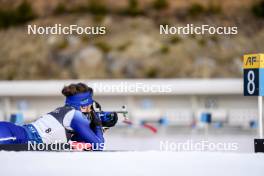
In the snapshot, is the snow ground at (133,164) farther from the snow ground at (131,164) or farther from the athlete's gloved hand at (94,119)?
the athlete's gloved hand at (94,119)

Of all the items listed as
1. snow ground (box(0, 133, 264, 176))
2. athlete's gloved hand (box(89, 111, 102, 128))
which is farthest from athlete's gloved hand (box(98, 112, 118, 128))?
snow ground (box(0, 133, 264, 176))

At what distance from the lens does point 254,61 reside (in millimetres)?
4199

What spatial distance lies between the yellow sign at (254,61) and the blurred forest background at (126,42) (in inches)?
378

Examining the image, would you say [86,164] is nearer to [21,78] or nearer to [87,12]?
[21,78]

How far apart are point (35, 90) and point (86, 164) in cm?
356

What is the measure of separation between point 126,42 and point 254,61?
11.3 m

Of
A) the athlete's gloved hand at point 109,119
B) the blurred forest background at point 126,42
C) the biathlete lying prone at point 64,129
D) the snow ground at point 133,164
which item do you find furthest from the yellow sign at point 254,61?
the blurred forest background at point 126,42

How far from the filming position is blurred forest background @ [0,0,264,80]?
14477 millimetres

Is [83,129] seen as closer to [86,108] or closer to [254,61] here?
[86,108]

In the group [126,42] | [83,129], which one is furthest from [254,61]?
[126,42]

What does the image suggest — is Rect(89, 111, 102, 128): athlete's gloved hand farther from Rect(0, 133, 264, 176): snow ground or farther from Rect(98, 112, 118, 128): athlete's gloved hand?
Rect(0, 133, 264, 176): snow ground

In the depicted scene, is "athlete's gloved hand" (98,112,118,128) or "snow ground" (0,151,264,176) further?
"athlete's gloved hand" (98,112,118,128)

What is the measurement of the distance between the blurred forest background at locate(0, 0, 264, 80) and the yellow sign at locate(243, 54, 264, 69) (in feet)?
31.5

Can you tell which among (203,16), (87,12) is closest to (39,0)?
(87,12)
